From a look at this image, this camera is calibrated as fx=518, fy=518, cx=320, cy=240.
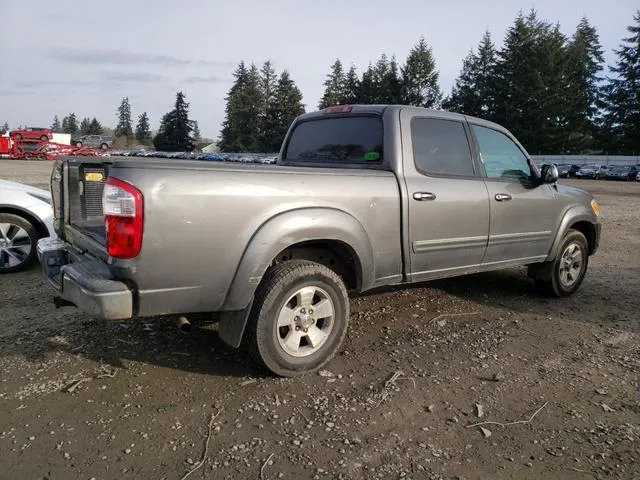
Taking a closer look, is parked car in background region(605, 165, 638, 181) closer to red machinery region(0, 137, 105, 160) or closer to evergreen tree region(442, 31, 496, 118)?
evergreen tree region(442, 31, 496, 118)

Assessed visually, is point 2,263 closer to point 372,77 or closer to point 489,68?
point 489,68

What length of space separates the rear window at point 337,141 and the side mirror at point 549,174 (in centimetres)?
198

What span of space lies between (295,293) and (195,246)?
78cm

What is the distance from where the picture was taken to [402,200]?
13.0ft

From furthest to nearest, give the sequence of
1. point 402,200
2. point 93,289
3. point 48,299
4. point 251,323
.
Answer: point 48,299
point 402,200
point 251,323
point 93,289

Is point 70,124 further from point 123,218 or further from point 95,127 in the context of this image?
point 123,218

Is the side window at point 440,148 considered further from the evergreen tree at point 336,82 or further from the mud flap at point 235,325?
the evergreen tree at point 336,82

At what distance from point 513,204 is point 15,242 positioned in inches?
219

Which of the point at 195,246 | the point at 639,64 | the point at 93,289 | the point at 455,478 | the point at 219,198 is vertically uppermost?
the point at 639,64

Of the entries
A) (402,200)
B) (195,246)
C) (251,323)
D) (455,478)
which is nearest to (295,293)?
(251,323)

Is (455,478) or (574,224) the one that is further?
(574,224)

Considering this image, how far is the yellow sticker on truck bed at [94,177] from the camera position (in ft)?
12.9

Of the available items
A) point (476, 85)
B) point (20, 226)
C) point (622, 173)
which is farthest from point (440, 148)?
point (476, 85)

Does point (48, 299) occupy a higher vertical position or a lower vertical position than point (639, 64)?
lower
